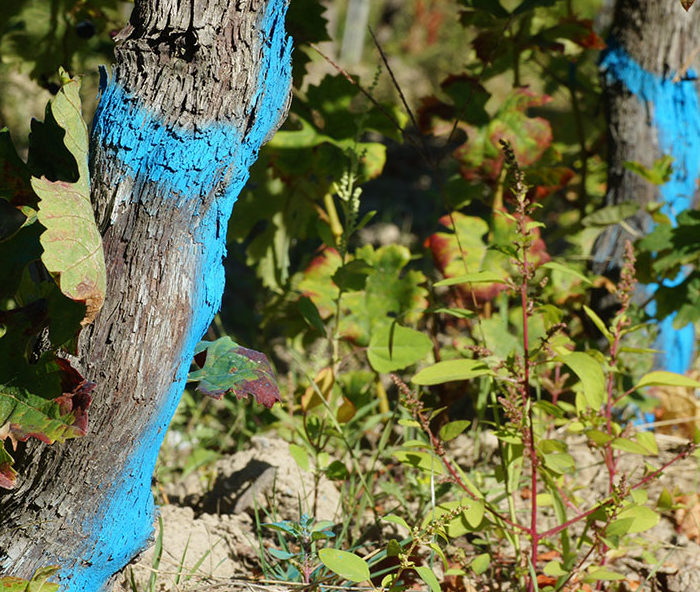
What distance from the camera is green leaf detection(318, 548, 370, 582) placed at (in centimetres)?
113

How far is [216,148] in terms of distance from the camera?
113 cm

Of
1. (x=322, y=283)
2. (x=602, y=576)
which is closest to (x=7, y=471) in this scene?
(x=602, y=576)

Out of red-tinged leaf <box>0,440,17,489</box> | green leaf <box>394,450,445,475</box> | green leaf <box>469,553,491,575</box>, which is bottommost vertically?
green leaf <box>469,553,491,575</box>

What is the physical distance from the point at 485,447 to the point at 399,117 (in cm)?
95

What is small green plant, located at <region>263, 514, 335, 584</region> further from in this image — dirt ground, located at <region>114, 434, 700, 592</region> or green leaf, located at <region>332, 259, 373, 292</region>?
green leaf, located at <region>332, 259, 373, 292</region>

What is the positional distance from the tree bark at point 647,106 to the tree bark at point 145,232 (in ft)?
4.77

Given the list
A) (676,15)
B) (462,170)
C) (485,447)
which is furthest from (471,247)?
(676,15)

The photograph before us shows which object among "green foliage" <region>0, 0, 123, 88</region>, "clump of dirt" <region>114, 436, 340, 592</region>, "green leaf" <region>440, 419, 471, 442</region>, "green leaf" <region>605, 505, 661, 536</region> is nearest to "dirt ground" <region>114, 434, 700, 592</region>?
"clump of dirt" <region>114, 436, 340, 592</region>

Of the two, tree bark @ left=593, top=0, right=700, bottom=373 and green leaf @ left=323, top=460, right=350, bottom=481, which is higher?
tree bark @ left=593, top=0, right=700, bottom=373

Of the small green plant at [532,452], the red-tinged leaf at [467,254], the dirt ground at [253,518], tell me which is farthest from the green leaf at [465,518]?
the red-tinged leaf at [467,254]

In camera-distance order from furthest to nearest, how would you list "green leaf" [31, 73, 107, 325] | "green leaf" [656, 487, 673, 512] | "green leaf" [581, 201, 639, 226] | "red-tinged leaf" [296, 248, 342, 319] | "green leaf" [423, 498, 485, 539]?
1. "green leaf" [581, 201, 639, 226]
2. "red-tinged leaf" [296, 248, 342, 319]
3. "green leaf" [656, 487, 673, 512]
4. "green leaf" [423, 498, 485, 539]
5. "green leaf" [31, 73, 107, 325]

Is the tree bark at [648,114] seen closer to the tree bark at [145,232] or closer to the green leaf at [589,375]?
the green leaf at [589,375]

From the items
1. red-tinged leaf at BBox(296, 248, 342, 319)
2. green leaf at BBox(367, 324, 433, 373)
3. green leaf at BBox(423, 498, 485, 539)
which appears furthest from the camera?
red-tinged leaf at BBox(296, 248, 342, 319)

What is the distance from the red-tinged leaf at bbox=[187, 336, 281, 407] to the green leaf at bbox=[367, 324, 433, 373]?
47 centimetres
